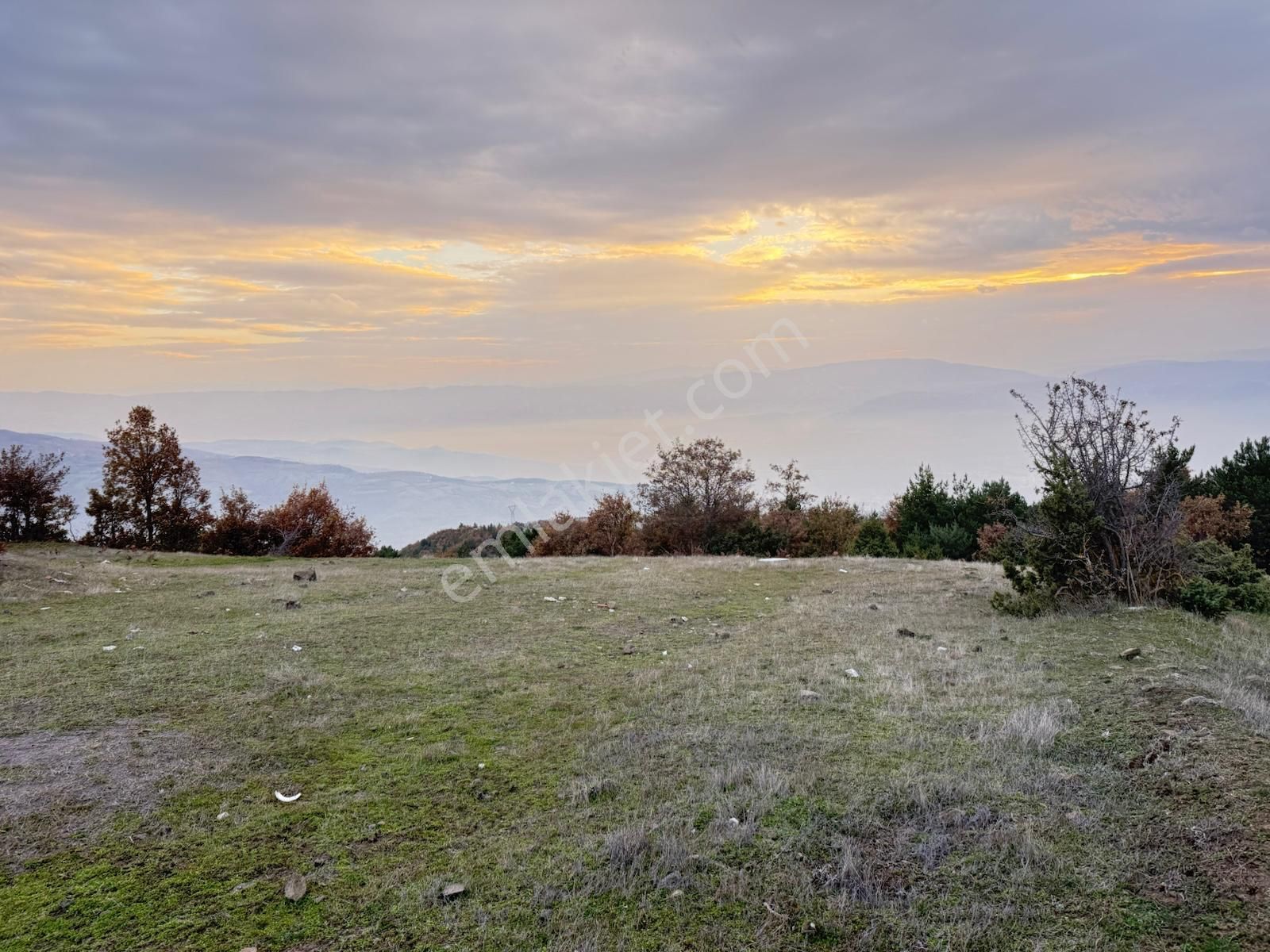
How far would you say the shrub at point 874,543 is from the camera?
25.7 m

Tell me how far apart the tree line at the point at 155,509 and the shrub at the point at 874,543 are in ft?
67.1

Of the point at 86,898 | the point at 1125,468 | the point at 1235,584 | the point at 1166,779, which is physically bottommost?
the point at 86,898

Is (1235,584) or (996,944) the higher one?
(1235,584)

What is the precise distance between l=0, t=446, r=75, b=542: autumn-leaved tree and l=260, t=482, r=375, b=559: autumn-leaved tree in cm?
726

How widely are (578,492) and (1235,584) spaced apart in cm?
2424

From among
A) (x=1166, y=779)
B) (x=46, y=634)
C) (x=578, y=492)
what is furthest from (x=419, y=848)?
(x=578, y=492)

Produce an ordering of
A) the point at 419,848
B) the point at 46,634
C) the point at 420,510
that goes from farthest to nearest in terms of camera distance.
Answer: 1. the point at 420,510
2. the point at 46,634
3. the point at 419,848

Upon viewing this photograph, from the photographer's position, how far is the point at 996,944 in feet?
10.4

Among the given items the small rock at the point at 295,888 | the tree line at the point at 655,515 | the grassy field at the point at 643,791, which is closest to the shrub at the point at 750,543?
the tree line at the point at 655,515

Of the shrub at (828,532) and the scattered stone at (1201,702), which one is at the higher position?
the shrub at (828,532)

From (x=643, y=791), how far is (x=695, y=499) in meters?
24.3

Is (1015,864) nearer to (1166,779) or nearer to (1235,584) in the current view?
(1166,779)

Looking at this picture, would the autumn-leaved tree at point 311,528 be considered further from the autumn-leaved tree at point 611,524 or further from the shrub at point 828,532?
the shrub at point 828,532

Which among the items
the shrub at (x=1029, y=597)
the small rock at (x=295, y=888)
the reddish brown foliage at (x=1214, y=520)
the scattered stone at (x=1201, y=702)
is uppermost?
the reddish brown foliage at (x=1214, y=520)
